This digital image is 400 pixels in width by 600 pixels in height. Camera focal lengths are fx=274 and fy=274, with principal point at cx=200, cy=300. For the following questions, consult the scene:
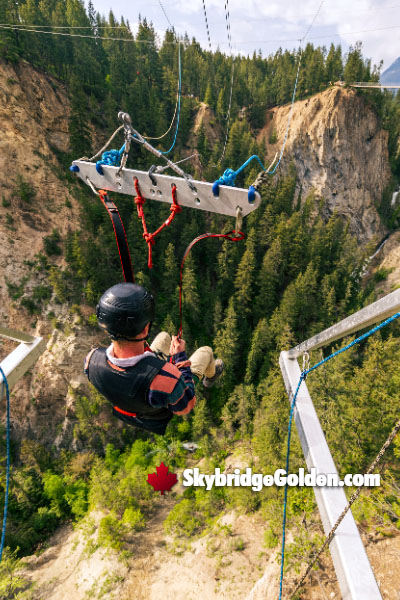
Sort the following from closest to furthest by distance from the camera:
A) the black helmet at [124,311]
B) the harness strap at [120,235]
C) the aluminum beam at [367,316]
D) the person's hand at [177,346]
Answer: the aluminum beam at [367,316] → the black helmet at [124,311] → the harness strap at [120,235] → the person's hand at [177,346]

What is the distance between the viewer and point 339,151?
148 ft

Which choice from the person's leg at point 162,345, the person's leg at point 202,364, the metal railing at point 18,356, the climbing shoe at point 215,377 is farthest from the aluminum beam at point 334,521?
the metal railing at point 18,356

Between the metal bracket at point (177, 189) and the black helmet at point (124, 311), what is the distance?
1353 millimetres

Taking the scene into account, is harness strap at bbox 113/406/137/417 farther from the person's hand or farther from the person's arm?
the person's hand

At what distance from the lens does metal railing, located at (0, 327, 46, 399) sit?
10.8 feet

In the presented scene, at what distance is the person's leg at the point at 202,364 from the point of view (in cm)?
445

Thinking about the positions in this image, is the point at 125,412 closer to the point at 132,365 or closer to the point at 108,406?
the point at 132,365

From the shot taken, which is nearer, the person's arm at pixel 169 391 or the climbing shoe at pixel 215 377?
the person's arm at pixel 169 391

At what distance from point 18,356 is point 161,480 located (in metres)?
Answer: 25.1

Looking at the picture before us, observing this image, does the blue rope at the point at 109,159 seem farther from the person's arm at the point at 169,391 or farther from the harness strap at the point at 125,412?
the harness strap at the point at 125,412

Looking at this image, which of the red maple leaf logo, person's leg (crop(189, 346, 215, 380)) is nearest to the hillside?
the red maple leaf logo

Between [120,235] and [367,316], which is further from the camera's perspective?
[120,235]

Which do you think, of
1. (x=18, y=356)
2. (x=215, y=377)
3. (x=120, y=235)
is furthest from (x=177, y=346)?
(x=18, y=356)

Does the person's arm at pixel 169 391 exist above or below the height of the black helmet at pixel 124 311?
below
